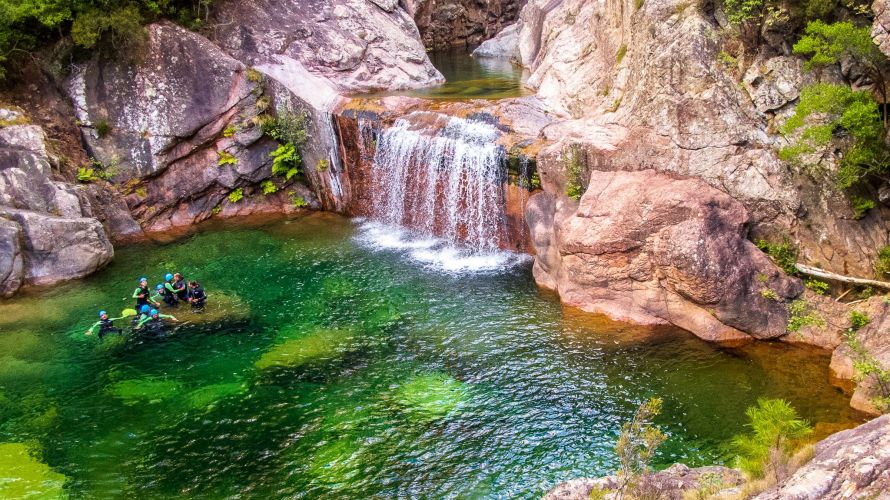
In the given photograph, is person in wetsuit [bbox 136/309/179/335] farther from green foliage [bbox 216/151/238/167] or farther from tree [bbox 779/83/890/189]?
tree [bbox 779/83/890/189]

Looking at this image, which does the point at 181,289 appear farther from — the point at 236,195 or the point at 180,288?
the point at 236,195

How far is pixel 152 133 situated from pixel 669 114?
15.4m

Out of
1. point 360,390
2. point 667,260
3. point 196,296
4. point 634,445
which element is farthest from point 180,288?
point 634,445

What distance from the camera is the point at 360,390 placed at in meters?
12.3

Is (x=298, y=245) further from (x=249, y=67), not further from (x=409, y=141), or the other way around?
(x=249, y=67)

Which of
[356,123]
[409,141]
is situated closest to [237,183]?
[356,123]

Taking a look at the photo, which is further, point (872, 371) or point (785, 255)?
point (785, 255)

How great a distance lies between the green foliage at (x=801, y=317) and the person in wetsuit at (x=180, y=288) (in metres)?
13.6

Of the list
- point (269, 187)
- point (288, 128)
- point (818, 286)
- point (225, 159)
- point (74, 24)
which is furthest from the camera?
point (269, 187)

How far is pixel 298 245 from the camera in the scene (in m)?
19.2

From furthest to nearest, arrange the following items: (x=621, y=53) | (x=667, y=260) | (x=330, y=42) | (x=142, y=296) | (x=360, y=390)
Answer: (x=330, y=42)
(x=621, y=53)
(x=142, y=296)
(x=667, y=260)
(x=360, y=390)

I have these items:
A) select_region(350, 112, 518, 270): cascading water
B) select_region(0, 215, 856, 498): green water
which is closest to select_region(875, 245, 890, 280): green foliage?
select_region(0, 215, 856, 498): green water

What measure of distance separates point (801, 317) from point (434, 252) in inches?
362

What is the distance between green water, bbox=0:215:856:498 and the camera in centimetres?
1027
